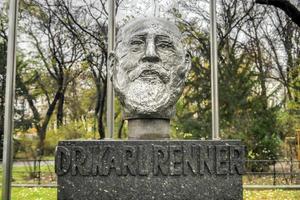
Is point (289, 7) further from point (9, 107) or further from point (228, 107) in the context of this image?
point (9, 107)

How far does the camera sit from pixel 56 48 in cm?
1259

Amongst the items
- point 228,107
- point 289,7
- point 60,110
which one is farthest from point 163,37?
point 60,110

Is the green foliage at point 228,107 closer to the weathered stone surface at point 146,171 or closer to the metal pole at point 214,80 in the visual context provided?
the metal pole at point 214,80

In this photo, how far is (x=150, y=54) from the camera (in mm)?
3844

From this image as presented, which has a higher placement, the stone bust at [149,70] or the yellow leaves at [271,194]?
the stone bust at [149,70]

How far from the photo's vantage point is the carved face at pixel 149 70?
3836mm

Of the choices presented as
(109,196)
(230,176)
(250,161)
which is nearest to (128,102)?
(109,196)

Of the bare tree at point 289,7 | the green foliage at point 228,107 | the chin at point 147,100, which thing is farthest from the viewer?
the green foliage at point 228,107

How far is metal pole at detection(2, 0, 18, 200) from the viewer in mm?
4680

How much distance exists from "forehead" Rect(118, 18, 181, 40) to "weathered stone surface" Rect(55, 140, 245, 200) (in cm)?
115

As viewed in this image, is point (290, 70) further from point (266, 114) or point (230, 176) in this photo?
point (230, 176)

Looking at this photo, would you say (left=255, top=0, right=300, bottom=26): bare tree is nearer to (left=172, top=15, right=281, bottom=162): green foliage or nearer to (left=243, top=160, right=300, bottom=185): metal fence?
(left=172, top=15, right=281, bottom=162): green foliage

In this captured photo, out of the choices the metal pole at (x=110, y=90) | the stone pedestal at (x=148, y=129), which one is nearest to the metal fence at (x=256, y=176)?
the metal pole at (x=110, y=90)

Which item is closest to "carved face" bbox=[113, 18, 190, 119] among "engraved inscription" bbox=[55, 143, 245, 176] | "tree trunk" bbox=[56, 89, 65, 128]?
"engraved inscription" bbox=[55, 143, 245, 176]
